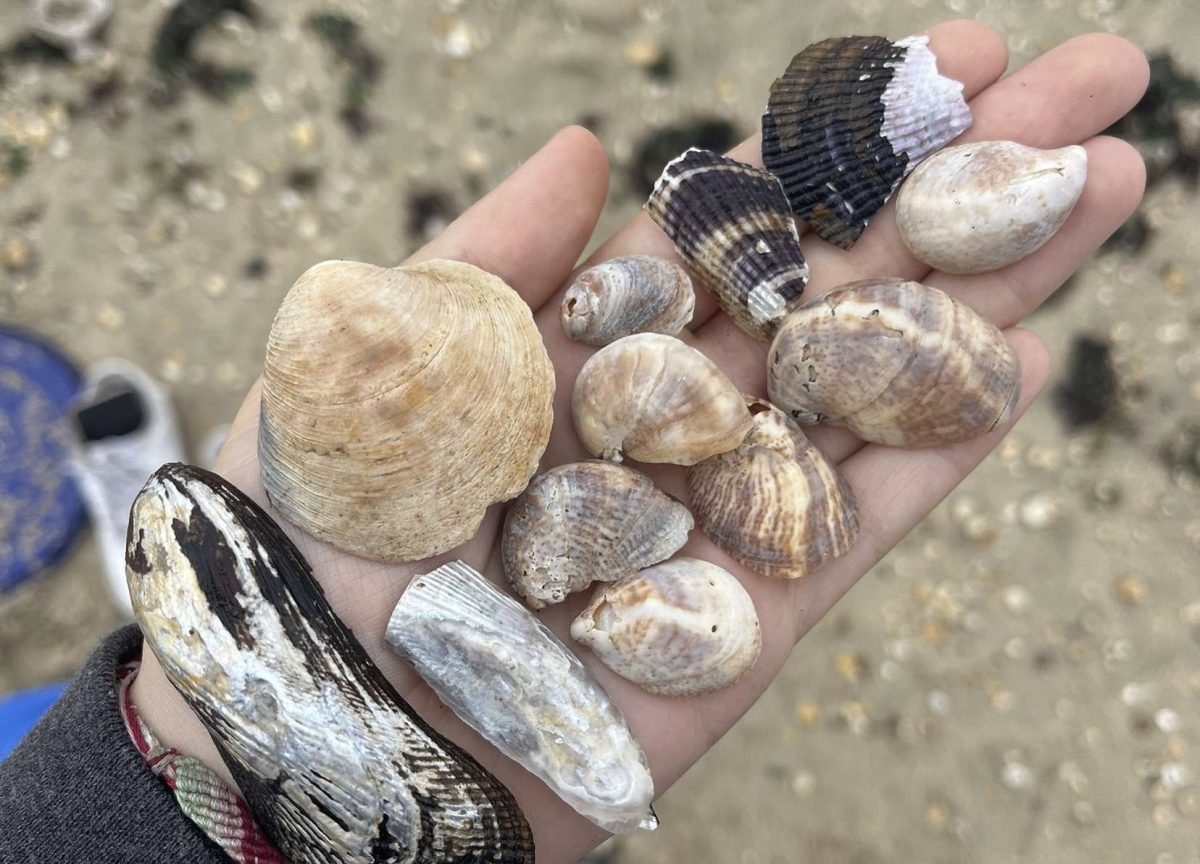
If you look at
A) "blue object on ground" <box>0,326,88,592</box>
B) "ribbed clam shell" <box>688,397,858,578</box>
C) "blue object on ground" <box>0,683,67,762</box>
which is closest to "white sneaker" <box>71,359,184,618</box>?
"blue object on ground" <box>0,326,88,592</box>

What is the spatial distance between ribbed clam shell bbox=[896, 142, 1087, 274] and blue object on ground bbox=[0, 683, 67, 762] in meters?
3.25

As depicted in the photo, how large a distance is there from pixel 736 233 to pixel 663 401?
562mm

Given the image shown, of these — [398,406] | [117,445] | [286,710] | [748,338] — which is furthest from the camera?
[117,445]

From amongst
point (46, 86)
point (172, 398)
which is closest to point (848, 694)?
point (172, 398)

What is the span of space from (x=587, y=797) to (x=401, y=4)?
3.10 metres

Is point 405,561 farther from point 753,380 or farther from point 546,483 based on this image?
point 753,380

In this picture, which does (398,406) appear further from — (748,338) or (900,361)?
(900,361)

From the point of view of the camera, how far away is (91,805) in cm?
180

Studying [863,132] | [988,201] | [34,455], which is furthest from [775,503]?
[34,455]

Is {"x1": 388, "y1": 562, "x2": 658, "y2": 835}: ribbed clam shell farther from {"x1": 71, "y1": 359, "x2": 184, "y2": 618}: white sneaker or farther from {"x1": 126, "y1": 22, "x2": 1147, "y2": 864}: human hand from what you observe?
{"x1": 71, "y1": 359, "x2": 184, "y2": 618}: white sneaker

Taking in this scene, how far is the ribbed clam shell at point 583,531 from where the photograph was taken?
2.11 meters

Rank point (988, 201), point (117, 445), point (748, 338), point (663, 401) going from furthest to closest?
point (117, 445) < point (748, 338) < point (988, 201) < point (663, 401)

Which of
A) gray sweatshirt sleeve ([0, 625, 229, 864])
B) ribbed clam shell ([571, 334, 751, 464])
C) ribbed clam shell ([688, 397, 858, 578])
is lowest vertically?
ribbed clam shell ([688, 397, 858, 578])

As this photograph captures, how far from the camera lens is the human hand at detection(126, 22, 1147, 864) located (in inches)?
84.4
